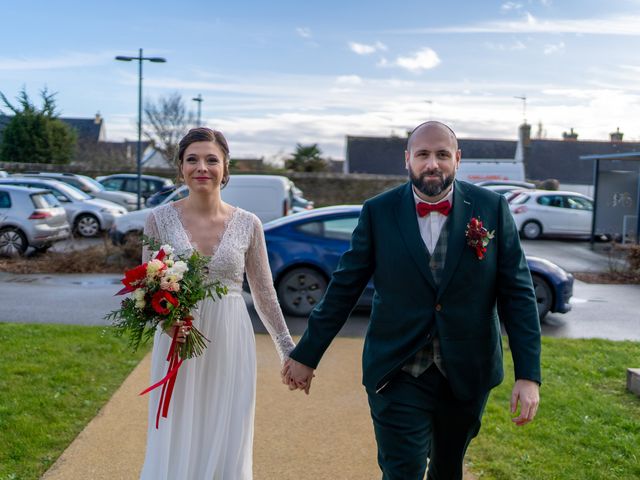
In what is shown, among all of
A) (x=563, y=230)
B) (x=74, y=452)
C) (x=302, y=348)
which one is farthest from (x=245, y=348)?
(x=563, y=230)

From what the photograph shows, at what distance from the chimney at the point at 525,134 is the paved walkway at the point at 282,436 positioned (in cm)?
4539

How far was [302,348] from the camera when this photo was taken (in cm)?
360

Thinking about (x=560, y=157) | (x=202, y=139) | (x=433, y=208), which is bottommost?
(x=433, y=208)

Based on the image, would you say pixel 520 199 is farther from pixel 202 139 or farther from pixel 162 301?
pixel 162 301

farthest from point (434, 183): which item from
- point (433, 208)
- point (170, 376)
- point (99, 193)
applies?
point (99, 193)

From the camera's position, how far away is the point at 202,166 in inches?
154

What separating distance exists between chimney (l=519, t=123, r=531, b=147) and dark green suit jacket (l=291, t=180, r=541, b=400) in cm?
4845

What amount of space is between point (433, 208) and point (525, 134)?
48864 millimetres

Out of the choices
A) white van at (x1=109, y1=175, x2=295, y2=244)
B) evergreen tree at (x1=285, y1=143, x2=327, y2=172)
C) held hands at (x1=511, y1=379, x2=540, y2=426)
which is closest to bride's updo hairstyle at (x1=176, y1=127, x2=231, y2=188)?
held hands at (x1=511, y1=379, x2=540, y2=426)

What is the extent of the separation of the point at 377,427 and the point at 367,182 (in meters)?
31.1

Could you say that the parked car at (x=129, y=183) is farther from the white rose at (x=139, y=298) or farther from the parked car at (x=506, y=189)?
the white rose at (x=139, y=298)

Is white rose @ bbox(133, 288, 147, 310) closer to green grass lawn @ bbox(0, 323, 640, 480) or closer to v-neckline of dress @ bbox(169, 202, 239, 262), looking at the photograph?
v-neckline of dress @ bbox(169, 202, 239, 262)

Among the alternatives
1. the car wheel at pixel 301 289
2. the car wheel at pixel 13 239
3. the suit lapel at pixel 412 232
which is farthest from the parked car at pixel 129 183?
the suit lapel at pixel 412 232

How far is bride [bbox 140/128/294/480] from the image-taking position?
12.3ft
